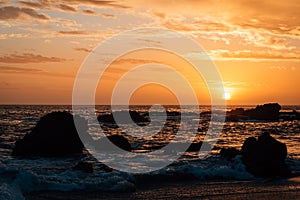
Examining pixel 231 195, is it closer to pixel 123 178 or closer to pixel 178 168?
pixel 123 178

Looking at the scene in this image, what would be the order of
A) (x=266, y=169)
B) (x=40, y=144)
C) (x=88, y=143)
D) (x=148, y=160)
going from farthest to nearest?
(x=88, y=143)
(x=40, y=144)
(x=148, y=160)
(x=266, y=169)

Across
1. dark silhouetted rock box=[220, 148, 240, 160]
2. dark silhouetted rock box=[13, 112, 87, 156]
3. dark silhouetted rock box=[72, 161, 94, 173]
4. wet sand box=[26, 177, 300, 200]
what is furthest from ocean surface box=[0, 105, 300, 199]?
dark silhouetted rock box=[13, 112, 87, 156]

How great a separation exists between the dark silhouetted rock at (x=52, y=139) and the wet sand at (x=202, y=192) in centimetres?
1102

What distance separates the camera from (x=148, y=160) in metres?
24.6

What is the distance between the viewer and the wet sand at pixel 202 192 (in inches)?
590

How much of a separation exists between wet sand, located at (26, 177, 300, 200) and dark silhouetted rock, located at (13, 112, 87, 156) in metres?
11.0

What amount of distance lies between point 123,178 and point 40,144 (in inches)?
435

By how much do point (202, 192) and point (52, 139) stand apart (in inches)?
567

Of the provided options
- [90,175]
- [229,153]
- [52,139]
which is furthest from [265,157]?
[52,139]

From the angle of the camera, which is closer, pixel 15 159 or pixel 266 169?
pixel 266 169

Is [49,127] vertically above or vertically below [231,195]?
above

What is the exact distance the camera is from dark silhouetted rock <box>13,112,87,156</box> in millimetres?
26688

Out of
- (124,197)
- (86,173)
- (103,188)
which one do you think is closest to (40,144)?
(86,173)

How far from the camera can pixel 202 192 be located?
52.3 ft
